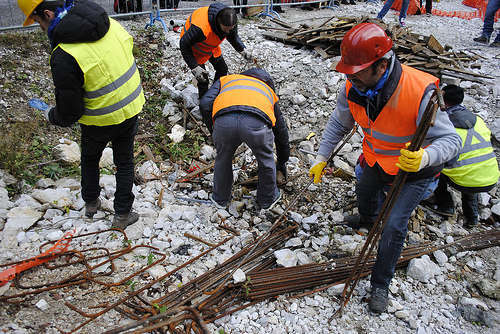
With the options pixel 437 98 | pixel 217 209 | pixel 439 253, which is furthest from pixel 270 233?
pixel 437 98

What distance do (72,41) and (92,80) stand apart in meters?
0.30

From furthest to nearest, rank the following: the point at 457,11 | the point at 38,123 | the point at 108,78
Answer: the point at 457,11 < the point at 38,123 < the point at 108,78

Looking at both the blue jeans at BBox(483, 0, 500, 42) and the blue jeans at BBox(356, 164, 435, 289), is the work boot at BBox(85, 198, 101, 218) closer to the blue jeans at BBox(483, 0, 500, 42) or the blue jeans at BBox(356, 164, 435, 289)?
the blue jeans at BBox(356, 164, 435, 289)

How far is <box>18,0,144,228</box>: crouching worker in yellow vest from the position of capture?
2455mm

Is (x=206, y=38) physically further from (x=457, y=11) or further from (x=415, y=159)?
(x=457, y=11)

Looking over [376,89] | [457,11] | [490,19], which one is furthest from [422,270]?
[457,11]

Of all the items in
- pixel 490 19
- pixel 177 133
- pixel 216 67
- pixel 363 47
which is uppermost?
pixel 363 47

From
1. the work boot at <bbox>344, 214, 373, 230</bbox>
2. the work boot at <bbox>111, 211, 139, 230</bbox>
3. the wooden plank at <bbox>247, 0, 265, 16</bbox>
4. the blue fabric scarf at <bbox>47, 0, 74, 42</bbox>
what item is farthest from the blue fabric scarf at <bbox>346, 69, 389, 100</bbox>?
the wooden plank at <bbox>247, 0, 265, 16</bbox>

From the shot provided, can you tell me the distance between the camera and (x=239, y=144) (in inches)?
142

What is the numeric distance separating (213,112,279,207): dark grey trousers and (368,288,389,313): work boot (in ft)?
5.08

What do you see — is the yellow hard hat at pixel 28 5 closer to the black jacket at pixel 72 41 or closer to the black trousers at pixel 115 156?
the black jacket at pixel 72 41

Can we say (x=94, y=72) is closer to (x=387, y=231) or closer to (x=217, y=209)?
(x=217, y=209)

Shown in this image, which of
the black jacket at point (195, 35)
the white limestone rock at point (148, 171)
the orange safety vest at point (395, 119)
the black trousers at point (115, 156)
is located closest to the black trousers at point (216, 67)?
the black jacket at point (195, 35)

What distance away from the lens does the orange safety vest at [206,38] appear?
450 cm
